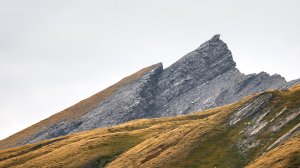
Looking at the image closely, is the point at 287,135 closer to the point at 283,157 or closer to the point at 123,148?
the point at 283,157

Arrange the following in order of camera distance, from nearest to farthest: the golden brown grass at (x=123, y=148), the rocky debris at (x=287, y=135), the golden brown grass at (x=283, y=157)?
the golden brown grass at (x=283, y=157) < the rocky debris at (x=287, y=135) < the golden brown grass at (x=123, y=148)

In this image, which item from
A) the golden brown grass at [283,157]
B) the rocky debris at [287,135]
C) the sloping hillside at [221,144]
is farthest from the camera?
the sloping hillside at [221,144]

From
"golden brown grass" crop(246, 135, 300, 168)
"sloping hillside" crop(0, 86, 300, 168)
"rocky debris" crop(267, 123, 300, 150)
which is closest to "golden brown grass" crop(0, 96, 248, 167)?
"sloping hillside" crop(0, 86, 300, 168)

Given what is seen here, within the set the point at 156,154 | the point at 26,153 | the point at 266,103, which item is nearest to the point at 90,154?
the point at 156,154

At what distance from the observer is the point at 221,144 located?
100 metres

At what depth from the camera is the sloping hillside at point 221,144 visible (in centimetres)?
8950

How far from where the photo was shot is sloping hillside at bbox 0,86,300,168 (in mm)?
89500

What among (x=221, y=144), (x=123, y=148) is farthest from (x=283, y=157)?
(x=123, y=148)

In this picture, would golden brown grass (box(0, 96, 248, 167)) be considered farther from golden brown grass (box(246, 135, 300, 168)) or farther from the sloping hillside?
golden brown grass (box(246, 135, 300, 168))

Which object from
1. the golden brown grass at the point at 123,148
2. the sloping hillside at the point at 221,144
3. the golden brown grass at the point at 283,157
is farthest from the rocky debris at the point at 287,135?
the golden brown grass at the point at 123,148

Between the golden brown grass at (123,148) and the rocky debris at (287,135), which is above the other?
the golden brown grass at (123,148)

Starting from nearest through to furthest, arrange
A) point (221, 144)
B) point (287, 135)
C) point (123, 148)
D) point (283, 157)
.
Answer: point (283, 157), point (287, 135), point (221, 144), point (123, 148)

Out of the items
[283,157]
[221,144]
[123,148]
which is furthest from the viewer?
[123,148]

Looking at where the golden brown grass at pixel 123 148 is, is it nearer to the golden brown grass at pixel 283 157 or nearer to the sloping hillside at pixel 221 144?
the sloping hillside at pixel 221 144
